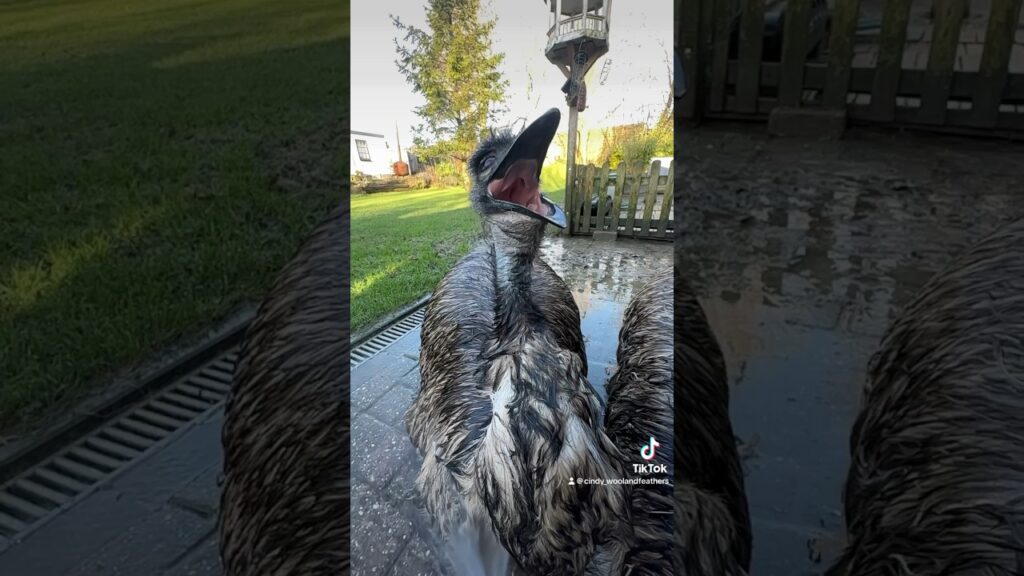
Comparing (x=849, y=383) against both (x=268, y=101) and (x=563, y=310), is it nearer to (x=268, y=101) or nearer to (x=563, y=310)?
(x=563, y=310)

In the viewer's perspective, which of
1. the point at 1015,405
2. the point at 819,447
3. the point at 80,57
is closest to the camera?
the point at 1015,405

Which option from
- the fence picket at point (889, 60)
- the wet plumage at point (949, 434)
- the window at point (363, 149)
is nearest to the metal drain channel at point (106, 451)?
the window at point (363, 149)

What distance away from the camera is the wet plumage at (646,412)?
0.77 m

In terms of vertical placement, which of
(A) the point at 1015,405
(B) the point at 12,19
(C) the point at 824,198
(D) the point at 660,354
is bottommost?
(A) the point at 1015,405

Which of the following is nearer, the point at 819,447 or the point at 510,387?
the point at 510,387

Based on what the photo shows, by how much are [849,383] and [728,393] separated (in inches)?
11.4

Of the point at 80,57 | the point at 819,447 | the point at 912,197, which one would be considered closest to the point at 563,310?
the point at 819,447

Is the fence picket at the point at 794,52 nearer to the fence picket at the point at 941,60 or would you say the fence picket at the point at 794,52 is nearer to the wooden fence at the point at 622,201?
the fence picket at the point at 941,60

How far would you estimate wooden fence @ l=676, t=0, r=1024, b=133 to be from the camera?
1.57 metres

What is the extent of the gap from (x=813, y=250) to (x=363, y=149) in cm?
118

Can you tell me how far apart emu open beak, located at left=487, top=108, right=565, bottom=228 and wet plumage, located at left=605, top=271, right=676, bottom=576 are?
0.65ft

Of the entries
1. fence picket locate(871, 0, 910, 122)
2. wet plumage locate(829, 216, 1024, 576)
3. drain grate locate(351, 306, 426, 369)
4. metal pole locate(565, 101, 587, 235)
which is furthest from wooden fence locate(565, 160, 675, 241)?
fence picket locate(871, 0, 910, 122)

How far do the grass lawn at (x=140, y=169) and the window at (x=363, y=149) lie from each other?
60 centimetres

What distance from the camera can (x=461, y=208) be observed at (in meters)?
0.87
